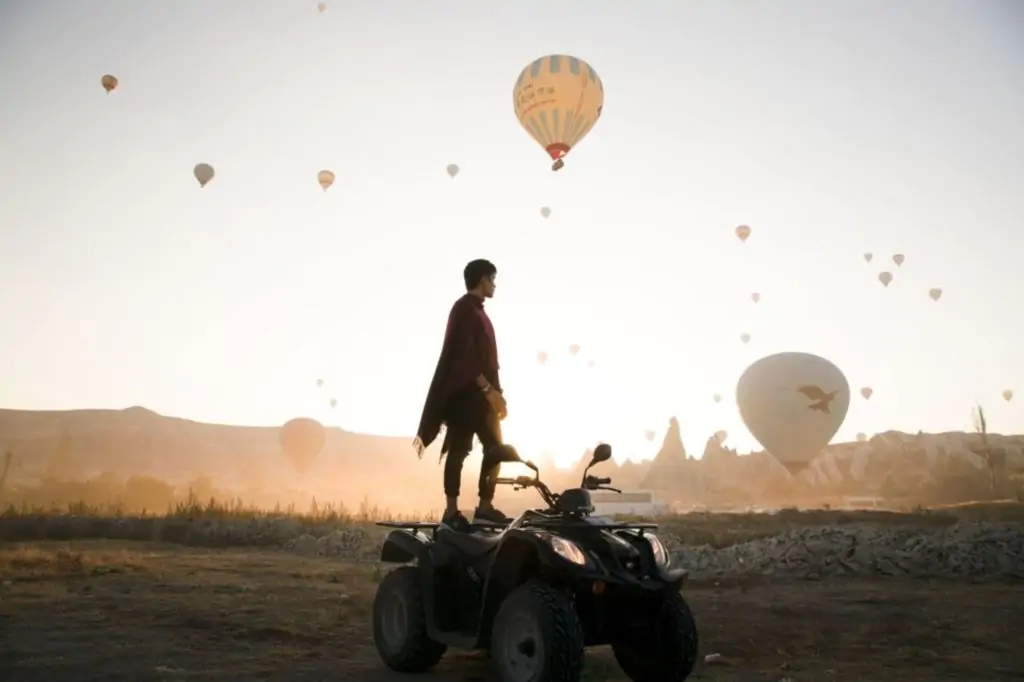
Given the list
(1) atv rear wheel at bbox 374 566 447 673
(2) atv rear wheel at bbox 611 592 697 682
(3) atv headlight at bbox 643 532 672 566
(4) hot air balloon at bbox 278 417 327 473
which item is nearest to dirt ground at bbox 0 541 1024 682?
(1) atv rear wheel at bbox 374 566 447 673

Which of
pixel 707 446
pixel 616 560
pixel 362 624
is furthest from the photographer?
pixel 707 446

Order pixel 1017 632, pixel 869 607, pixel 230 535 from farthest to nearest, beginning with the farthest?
pixel 230 535, pixel 869 607, pixel 1017 632

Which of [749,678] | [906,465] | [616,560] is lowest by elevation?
[749,678]

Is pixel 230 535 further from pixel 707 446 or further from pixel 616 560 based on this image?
pixel 707 446

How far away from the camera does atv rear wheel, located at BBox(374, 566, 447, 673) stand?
6926mm

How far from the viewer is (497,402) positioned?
7.98m

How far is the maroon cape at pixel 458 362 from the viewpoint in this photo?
8.00m

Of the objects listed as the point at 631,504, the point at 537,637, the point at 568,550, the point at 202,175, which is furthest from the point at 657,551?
the point at 631,504

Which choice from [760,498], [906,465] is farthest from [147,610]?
[906,465]

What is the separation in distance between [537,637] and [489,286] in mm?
3753

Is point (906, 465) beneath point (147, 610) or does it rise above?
above

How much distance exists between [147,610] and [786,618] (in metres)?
7.10

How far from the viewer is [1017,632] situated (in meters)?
8.90

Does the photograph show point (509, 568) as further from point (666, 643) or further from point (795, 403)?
point (795, 403)
